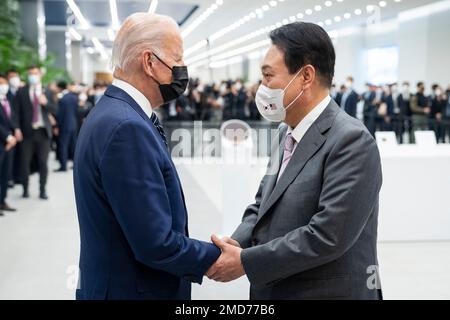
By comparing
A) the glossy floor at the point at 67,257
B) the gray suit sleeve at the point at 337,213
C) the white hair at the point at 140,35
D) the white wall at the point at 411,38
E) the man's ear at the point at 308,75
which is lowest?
the glossy floor at the point at 67,257

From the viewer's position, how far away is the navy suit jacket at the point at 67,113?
30.6 ft

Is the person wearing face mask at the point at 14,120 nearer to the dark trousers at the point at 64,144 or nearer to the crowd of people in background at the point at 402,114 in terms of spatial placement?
the dark trousers at the point at 64,144

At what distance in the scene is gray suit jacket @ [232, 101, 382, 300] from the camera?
4.95 feet

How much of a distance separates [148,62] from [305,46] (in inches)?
18.1

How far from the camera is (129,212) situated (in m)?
1.46

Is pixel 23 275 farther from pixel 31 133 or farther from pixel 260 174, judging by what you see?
pixel 31 133

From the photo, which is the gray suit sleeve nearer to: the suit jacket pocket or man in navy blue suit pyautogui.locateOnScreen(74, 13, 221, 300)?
the suit jacket pocket

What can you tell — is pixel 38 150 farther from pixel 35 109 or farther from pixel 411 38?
pixel 411 38

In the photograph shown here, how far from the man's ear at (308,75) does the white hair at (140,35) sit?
0.42 meters

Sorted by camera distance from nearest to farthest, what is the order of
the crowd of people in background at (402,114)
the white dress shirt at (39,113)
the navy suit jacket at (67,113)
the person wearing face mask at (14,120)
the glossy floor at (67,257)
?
1. the glossy floor at (67,257)
2. the person wearing face mask at (14,120)
3. the white dress shirt at (39,113)
4. the crowd of people in background at (402,114)
5. the navy suit jacket at (67,113)

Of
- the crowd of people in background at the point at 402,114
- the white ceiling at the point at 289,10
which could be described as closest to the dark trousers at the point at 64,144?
the crowd of people in background at the point at 402,114

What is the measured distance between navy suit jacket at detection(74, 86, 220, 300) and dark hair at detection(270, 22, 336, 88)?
454mm

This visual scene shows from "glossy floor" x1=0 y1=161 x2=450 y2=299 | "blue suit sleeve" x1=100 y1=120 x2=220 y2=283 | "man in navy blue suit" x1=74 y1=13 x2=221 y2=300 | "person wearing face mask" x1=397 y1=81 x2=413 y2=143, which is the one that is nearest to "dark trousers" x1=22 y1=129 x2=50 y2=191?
"glossy floor" x1=0 y1=161 x2=450 y2=299

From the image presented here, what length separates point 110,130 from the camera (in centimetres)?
146
